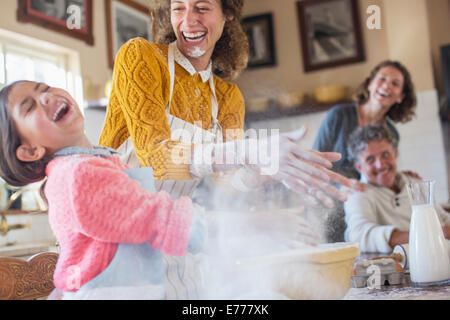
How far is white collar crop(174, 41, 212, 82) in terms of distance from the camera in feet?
2.20

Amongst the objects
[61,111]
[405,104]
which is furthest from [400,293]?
[405,104]

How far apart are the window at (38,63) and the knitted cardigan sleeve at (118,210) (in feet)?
0.46

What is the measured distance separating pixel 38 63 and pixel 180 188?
26 cm

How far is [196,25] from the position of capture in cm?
67

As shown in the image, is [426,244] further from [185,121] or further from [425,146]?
[425,146]

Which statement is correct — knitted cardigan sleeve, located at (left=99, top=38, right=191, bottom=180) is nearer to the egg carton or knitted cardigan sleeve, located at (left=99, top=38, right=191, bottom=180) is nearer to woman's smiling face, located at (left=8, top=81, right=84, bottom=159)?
woman's smiling face, located at (left=8, top=81, right=84, bottom=159)

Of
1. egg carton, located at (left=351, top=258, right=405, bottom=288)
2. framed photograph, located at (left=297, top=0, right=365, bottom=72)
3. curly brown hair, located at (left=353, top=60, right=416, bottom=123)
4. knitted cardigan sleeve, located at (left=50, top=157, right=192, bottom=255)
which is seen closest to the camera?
knitted cardigan sleeve, located at (left=50, top=157, right=192, bottom=255)

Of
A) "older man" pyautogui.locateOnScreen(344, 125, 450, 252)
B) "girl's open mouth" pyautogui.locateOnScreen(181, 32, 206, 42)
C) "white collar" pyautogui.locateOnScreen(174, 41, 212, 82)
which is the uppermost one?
"girl's open mouth" pyautogui.locateOnScreen(181, 32, 206, 42)

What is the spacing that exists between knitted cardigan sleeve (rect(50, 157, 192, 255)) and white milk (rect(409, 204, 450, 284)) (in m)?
0.45

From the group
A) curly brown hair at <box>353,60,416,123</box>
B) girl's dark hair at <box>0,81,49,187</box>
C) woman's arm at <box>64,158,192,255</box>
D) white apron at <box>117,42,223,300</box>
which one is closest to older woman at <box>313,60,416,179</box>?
curly brown hair at <box>353,60,416,123</box>

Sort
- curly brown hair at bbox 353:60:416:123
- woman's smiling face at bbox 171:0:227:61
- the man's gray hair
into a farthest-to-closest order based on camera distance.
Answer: curly brown hair at bbox 353:60:416:123
the man's gray hair
woman's smiling face at bbox 171:0:227:61

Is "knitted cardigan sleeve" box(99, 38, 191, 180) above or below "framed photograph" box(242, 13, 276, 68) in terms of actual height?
below

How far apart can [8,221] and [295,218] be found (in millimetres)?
404

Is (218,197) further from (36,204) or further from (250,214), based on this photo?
(36,204)
